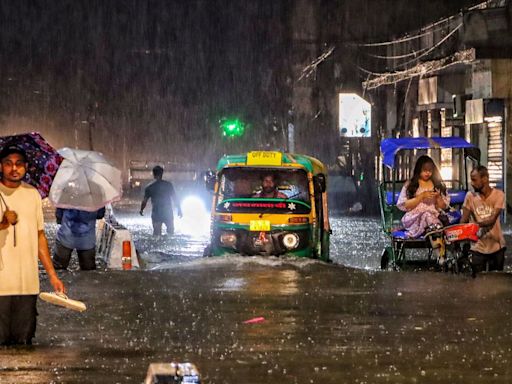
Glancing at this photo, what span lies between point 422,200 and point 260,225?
2.62 m

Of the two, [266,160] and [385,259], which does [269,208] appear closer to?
[266,160]

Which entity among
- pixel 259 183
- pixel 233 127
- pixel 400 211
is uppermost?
pixel 233 127

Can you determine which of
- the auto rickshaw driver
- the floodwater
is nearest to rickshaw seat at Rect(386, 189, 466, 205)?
the auto rickshaw driver

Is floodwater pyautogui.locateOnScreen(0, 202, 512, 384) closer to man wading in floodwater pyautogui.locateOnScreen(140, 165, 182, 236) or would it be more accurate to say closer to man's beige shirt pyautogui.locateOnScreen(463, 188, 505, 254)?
man's beige shirt pyautogui.locateOnScreen(463, 188, 505, 254)

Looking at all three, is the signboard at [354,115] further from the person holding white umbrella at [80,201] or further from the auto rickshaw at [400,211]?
the person holding white umbrella at [80,201]

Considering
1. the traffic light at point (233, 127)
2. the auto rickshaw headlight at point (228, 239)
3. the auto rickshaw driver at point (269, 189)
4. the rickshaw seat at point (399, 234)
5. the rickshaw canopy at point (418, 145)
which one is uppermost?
the traffic light at point (233, 127)

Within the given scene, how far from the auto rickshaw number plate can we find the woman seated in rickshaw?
2148mm

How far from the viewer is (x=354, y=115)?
57156 mm

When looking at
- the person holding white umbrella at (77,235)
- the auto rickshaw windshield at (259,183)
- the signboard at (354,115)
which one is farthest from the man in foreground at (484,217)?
the signboard at (354,115)

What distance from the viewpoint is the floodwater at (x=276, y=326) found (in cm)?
940

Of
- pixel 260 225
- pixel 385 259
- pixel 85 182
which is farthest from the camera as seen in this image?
pixel 385 259

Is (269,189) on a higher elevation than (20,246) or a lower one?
higher

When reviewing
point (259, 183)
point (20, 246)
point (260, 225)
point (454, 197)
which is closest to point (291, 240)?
point (260, 225)

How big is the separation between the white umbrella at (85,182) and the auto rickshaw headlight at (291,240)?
263 centimetres
